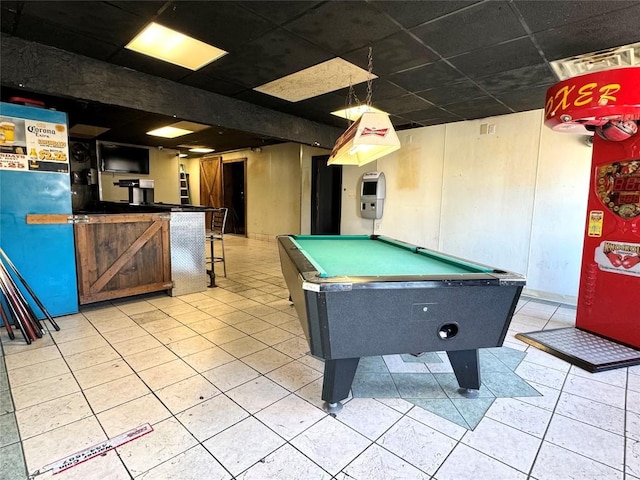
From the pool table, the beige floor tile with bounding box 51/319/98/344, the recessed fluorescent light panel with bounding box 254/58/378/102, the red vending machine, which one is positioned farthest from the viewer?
the recessed fluorescent light panel with bounding box 254/58/378/102

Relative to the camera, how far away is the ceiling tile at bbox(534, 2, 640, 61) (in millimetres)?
2472

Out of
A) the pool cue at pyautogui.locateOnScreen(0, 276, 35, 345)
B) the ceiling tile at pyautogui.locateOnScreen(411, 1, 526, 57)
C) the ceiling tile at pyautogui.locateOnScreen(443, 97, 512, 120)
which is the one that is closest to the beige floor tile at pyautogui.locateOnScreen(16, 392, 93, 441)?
the pool cue at pyautogui.locateOnScreen(0, 276, 35, 345)

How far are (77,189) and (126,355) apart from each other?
6.00 m

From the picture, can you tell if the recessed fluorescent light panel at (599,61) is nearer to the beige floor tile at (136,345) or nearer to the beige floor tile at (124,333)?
the beige floor tile at (136,345)

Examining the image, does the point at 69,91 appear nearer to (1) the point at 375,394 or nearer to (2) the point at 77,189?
(1) the point at 375,394

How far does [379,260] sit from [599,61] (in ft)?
9.53

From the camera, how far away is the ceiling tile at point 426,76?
3.49 m

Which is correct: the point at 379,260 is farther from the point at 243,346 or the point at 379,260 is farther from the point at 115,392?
the point at 115,392

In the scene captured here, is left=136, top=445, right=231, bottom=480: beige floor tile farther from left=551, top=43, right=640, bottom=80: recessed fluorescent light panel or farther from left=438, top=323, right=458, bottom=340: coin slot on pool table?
left=551, top=43, right=640, bottom=80: recessed fluorescent light panel

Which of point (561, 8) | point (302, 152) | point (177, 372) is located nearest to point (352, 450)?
point (177, 372)

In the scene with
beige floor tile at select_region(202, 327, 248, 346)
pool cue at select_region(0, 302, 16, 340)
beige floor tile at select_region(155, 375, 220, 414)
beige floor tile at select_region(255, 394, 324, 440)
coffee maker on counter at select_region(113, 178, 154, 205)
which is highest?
coffee maker on counter at select_region(113, 178, 154, 205)

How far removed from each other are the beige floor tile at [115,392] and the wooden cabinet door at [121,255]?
1.96m

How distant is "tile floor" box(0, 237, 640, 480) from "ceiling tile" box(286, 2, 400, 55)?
2.75 meters

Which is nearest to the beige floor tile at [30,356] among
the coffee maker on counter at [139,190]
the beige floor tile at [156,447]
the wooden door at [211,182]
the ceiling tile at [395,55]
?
the beige floor tile at [156,447]
